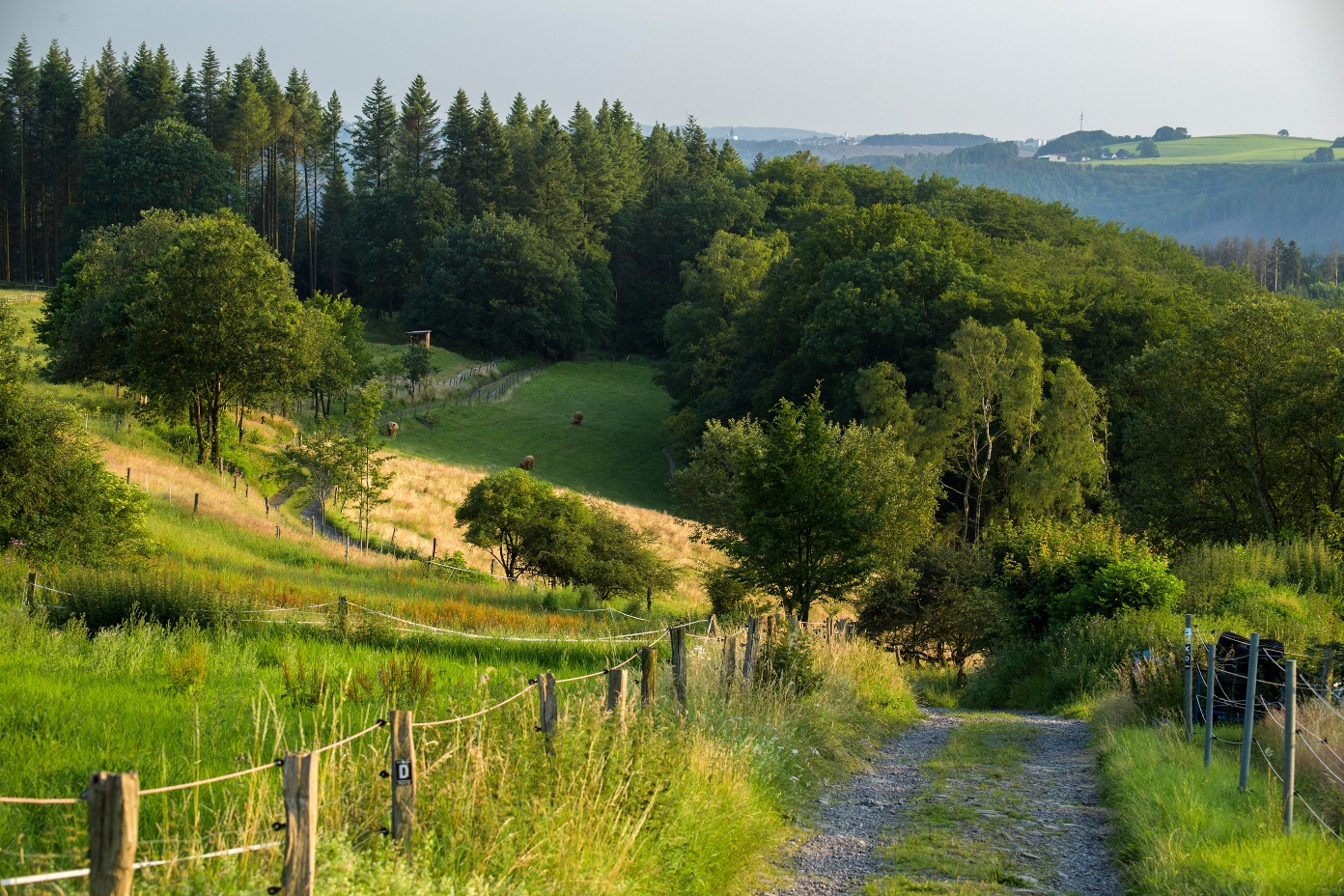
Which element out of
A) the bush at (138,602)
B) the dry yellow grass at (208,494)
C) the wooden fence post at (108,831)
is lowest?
the dry yellow grass at (208,494)

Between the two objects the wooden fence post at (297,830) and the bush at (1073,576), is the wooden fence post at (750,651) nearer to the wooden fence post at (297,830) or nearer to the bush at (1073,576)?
the wooden fence post at (297,830)

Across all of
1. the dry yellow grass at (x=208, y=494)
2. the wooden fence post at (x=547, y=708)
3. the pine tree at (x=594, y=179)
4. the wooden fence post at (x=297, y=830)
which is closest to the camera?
the wooden fence post at (x=297, y=830)

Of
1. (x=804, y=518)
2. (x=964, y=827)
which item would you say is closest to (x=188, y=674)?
(x=964, y=827)

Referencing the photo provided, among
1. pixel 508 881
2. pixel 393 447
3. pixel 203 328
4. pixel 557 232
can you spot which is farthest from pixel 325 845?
pixel 557 232

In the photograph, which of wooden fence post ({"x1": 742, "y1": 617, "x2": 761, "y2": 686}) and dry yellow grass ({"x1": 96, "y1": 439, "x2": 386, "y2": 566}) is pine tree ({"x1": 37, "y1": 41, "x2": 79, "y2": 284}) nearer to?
dry yellow grass ({"x1": 96, "y1": 439, "x2": 386, "y2": 566})

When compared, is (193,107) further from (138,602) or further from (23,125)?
(138,602)

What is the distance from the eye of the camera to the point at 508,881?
18.5 ft

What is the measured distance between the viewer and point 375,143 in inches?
3875

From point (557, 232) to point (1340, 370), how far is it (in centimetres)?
7472

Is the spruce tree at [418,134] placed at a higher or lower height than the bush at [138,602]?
higher

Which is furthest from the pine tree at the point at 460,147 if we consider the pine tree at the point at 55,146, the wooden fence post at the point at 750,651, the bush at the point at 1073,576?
the wooden fence post at the point at 750,651

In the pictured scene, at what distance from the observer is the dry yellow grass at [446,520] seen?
124ft

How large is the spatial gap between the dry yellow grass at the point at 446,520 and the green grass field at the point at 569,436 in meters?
4.88

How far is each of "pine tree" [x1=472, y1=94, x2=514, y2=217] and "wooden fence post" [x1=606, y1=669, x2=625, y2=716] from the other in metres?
93.1
